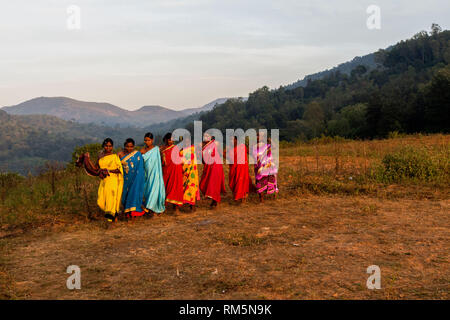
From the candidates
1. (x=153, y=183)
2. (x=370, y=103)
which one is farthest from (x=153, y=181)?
(x=370, y=103)

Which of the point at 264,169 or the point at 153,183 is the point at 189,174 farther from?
Result: the point at 264,169

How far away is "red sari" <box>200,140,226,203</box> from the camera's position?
7.44m

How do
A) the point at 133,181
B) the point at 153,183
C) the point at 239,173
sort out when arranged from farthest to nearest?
the point at 239,173
the point at 153,183
the point at 133,181

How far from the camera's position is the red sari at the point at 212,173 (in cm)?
744

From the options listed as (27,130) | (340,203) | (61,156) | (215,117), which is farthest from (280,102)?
(340,203)

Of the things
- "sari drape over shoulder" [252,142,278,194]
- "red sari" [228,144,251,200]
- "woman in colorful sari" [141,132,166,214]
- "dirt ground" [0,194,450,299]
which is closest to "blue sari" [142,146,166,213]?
"woman in colorful sari" [141,132,166,214]

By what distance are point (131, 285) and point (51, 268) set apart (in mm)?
1329

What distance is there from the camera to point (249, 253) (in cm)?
Answer: 488

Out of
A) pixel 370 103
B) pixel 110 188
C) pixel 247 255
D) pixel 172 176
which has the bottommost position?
pixel 247 255

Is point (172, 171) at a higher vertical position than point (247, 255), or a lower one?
higher

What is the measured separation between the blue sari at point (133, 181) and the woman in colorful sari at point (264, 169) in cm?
253

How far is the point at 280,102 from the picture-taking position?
10325 centimetres

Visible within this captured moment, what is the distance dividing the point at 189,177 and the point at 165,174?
Result: 0.47m

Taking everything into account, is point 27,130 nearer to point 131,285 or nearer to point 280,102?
point 280,102
